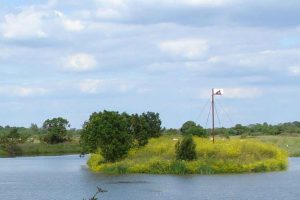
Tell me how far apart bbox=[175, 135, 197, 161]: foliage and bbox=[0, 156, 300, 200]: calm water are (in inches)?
188

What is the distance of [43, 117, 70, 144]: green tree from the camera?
142 meters

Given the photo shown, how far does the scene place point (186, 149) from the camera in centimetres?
6712

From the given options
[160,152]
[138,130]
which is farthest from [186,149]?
[138,130]

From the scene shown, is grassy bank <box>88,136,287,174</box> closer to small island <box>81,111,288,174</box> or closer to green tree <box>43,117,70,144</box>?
small island <box>81,111,288,174</box>

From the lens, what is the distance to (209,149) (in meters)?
69.4

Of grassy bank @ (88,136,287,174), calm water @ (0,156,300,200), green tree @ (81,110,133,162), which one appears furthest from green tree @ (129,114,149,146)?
calm water @ (0,156,300,200)

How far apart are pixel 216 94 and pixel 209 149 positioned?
843 cm

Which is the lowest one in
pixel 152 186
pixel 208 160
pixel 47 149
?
pixel 152 186

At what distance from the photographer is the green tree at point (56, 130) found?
142 metres

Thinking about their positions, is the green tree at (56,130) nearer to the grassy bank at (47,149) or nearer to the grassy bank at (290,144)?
the grassy bank at (47,149)

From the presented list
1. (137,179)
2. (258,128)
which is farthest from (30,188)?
(258,128)

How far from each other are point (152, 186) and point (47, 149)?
87.2 metres

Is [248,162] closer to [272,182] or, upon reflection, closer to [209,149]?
[209,149]

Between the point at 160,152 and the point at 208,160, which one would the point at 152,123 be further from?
the point at 208,160
